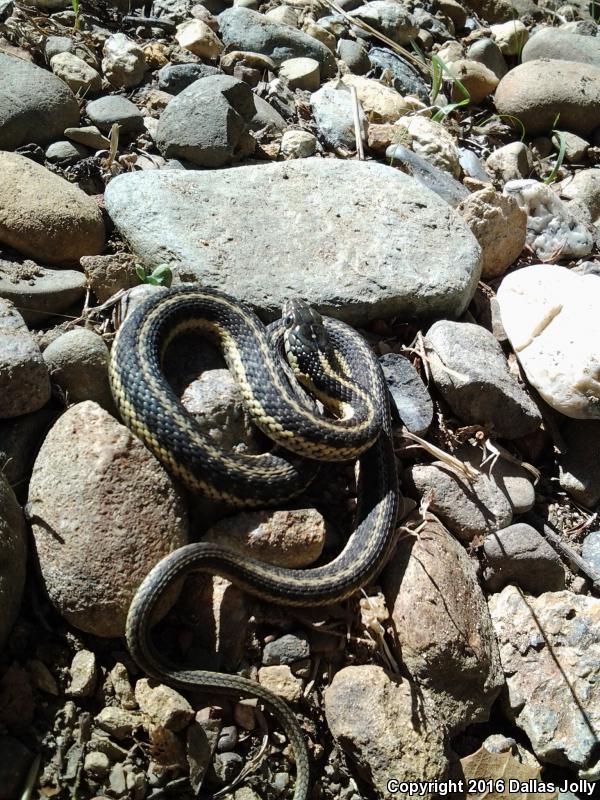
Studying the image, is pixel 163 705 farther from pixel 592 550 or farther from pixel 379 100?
pixel 379 100

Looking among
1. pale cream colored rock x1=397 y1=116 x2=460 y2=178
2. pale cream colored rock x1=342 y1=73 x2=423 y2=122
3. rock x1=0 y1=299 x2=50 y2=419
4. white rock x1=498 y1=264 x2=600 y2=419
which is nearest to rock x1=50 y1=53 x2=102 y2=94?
pale cream colored rock x1=342 y1=73 x2=423 y2=122

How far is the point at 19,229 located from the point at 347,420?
9.20 feet

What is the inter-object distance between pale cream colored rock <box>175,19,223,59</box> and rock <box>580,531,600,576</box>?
633 centimetres

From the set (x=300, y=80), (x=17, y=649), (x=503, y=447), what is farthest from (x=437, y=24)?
(x=17, y=649)

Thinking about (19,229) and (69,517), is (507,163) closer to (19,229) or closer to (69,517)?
(19,229)

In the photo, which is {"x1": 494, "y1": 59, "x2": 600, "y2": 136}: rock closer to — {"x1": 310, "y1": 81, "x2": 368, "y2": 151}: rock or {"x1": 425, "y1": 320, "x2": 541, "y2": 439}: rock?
{"x1": 310, "y1": 81, "x2": 368, "y2": 151}: rock

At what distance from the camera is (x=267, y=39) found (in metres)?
8.04

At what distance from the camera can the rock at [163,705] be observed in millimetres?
3768

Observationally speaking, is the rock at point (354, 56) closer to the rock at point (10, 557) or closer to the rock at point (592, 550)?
the rock at point (592, 550)

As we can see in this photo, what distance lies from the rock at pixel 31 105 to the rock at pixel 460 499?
4.28 metres

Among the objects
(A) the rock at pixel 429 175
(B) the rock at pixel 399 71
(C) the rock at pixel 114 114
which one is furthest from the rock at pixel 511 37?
(C) the rock at pixel 114 114

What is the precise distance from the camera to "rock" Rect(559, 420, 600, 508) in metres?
5.59

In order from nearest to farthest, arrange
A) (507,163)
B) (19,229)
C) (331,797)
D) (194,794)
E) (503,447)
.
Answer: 1. (194,794)
2. (331,797)
3. (19,229)
4. (503,447)
5. (507,163)

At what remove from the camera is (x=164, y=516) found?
13.6 ft
